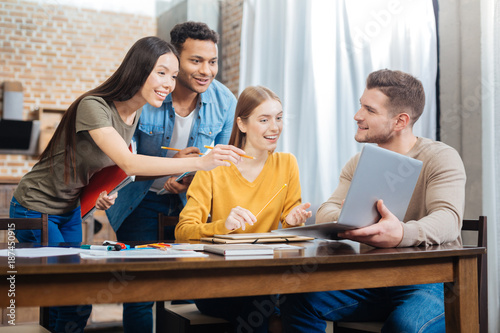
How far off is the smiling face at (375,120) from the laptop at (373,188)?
0.47m

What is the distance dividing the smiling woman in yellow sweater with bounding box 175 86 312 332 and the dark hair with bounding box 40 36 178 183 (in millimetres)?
415

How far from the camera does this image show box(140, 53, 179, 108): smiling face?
2.14m

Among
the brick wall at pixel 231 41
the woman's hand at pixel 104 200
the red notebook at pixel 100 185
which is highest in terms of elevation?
the brick wall at pixel 231 41

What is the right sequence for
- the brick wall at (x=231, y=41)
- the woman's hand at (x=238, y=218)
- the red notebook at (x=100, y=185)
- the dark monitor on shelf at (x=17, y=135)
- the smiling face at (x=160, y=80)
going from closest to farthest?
the woman's hand at (x=238, y=218) < the red notebook at (x=100, y=185) < the smiling face at (x=160, y=80) < the brick wall at (x=231, y=41) < the dark monitor on shelf at (x=17, y=135)

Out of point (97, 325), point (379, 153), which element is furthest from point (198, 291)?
point (97, 325)

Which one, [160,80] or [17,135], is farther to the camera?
[17,135]

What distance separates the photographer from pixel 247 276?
3.55 feet

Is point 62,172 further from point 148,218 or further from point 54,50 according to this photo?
point 54,50

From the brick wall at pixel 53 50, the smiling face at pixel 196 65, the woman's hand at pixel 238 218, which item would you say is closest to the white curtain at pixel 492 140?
the smiling face at pixel 196 65

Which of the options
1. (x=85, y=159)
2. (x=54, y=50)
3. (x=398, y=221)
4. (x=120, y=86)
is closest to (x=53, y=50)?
(x=54, y=50)

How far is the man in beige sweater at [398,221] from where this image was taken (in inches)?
56.5

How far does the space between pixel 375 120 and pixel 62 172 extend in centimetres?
116

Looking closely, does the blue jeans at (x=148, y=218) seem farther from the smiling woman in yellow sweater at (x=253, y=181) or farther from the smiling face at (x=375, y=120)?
the smiling face at (x=375, y=120)

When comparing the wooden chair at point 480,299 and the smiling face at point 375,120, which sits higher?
A: the smiling face at point 375,120
